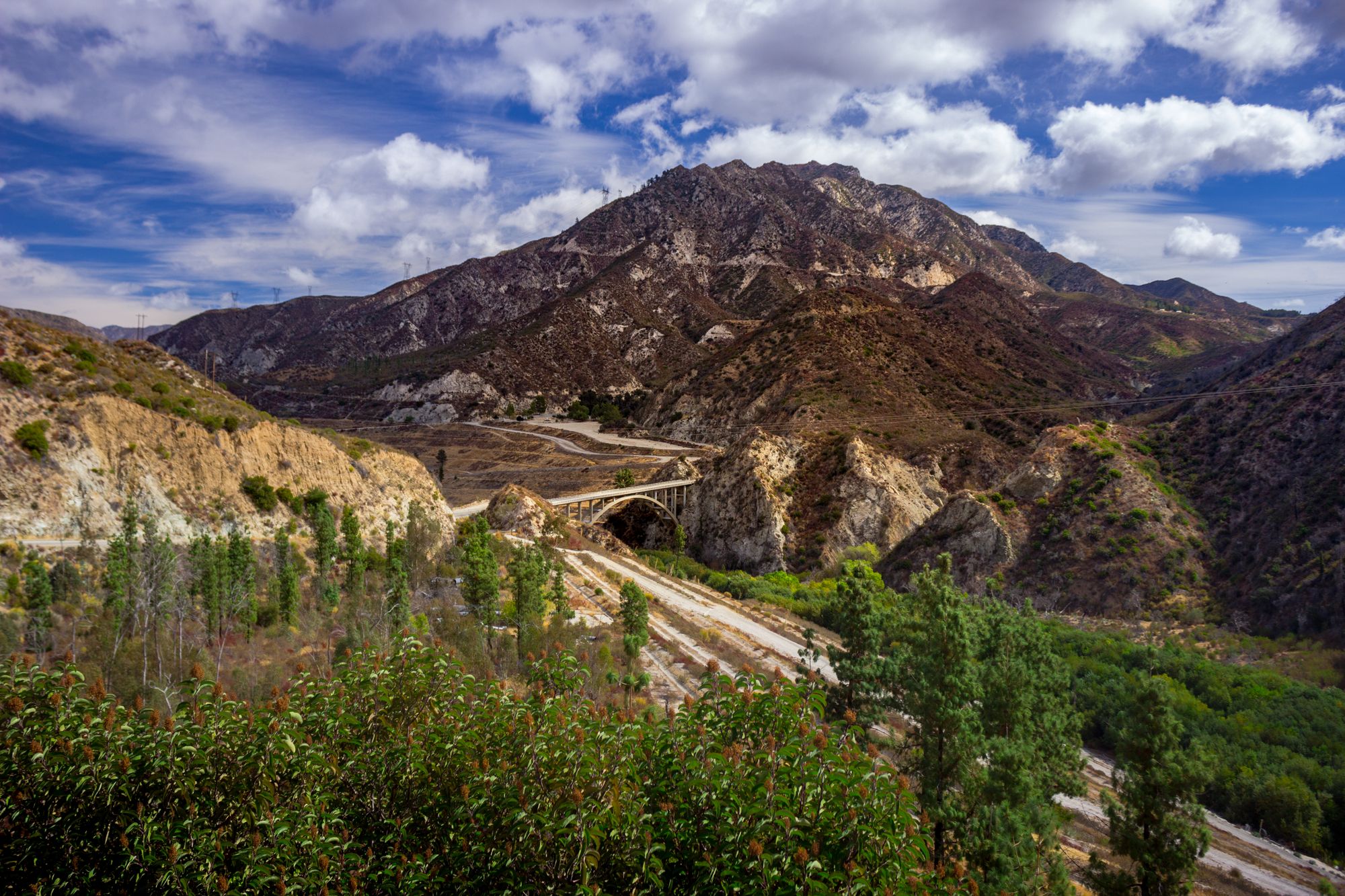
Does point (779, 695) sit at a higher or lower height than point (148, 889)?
higher

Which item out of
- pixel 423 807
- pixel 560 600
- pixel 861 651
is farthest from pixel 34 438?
pixel 861 651

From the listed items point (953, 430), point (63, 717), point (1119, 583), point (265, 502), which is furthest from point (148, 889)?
point (953, 430)

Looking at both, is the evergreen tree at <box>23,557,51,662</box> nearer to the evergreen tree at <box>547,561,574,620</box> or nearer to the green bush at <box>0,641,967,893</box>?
the evergreen tree at <box>547,561,574,620</box>

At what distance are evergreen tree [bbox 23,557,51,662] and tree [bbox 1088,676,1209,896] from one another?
25.8 m

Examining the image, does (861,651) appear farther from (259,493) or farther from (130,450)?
(130,450)

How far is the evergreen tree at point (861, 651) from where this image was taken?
1711 centimetres

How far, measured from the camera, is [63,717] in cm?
608

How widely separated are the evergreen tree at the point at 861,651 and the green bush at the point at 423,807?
10.9 meters

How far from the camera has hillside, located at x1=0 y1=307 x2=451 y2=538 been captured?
87.6 feet

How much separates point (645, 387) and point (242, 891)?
146 m

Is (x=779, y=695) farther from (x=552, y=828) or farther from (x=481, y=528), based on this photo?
(x=481, y=528)

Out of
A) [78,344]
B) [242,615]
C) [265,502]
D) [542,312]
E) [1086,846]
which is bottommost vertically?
[1086,846]

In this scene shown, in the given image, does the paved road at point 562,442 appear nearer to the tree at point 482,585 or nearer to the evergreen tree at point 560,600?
the evergreen tree at point 560,600

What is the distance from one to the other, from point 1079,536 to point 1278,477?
1413 centimetres
